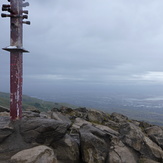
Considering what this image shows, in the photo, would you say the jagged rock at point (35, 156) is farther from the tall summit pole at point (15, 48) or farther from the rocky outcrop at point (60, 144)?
the tall summit pole at point (15, 48)

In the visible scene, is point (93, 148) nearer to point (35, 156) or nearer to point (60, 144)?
point (60, 144)

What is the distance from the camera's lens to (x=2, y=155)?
39.4ft

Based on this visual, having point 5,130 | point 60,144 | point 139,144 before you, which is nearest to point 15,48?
point 5,130

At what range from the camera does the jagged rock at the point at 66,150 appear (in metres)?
13.4

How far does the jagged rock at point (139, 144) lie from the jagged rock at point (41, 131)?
19.9 ft

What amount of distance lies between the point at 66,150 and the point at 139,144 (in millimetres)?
6860

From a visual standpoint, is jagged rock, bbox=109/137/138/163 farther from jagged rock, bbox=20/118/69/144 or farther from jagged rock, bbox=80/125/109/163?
jagged rock, bbox=20/118/69/144

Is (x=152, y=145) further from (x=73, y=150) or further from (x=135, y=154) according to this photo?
(x=73, y=150)

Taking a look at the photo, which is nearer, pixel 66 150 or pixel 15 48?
pixel 15 48

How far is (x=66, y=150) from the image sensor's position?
44.7 feet

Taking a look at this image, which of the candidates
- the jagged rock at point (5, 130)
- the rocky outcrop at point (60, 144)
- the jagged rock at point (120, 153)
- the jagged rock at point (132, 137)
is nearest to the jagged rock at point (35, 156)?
the rocky outcrop at point (60, 144)

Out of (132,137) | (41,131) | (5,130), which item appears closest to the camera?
(5,130)

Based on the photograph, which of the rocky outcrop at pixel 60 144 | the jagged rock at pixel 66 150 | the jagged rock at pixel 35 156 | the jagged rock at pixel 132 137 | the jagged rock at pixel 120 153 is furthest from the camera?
the jagged rock at pixel 132 137

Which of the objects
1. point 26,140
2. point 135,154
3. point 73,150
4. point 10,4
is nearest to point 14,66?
point 10,4
